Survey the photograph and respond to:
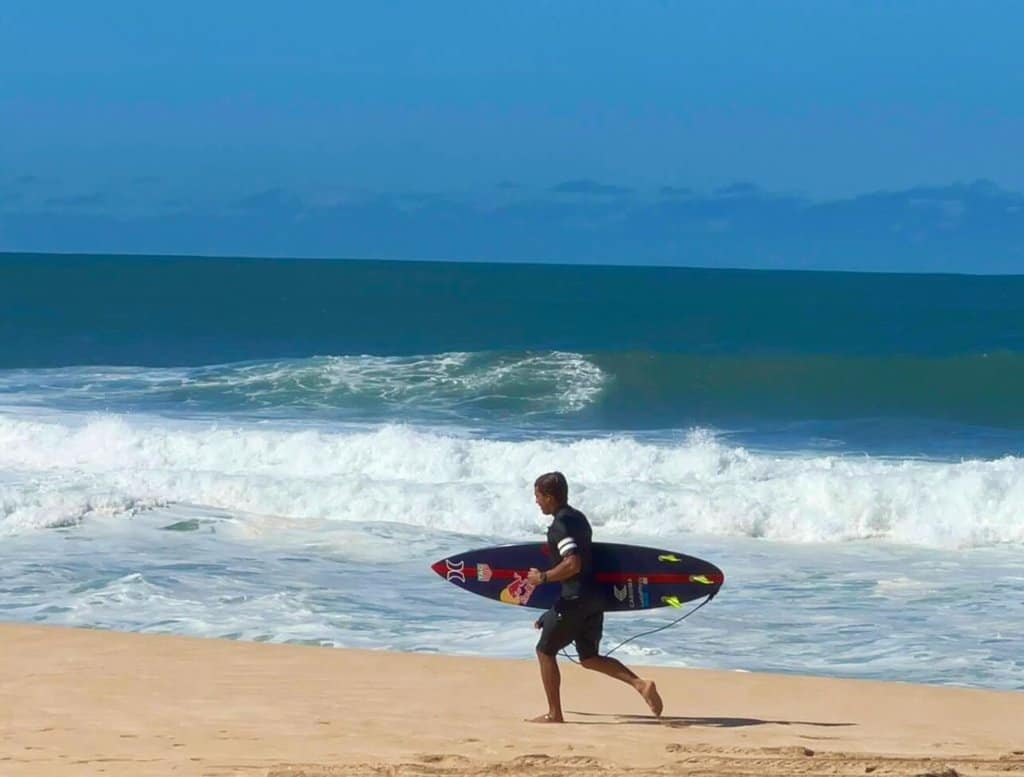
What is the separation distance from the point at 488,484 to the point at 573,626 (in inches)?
354

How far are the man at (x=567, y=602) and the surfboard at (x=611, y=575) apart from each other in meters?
0.31

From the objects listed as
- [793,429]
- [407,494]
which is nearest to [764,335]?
[793,429]

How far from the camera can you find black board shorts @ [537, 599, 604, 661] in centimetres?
671

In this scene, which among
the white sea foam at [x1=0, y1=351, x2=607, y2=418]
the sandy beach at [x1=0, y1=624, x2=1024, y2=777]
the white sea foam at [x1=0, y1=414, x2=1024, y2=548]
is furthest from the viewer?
A: the white sea foam at [x1=0, y1=351, x2=607, y2=418]

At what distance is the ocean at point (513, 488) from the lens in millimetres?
9734

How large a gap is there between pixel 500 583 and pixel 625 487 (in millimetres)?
7667

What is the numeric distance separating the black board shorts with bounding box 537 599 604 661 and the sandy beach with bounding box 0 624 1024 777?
356 mm

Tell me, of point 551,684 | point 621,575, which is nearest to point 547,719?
point 551,684

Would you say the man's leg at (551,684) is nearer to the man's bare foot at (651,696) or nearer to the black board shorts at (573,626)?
the black board shorts at (573,626)

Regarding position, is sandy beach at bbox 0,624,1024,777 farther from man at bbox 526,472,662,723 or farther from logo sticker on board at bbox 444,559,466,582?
logo sticker on board at bbox 444,559,466,582

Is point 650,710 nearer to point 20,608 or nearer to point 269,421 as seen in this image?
point 20,608

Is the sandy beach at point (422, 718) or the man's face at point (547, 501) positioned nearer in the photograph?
the sandy beach at point (422, 718)

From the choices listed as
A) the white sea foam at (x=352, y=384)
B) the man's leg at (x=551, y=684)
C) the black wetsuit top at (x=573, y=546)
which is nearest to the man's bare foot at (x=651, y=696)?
the man's leg at (x=551, y=684)

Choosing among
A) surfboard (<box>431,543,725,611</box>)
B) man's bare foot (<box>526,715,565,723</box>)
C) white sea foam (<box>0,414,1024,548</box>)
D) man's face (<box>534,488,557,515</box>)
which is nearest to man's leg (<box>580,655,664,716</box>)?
man's bare foot (<box>526,715,565,723</box>)
